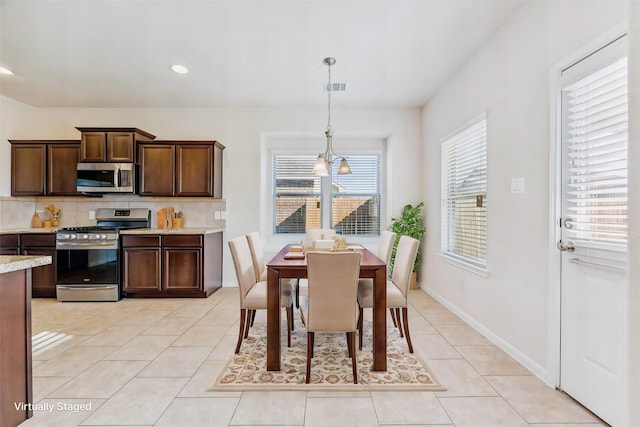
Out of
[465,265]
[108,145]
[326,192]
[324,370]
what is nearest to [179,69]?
[108,145]

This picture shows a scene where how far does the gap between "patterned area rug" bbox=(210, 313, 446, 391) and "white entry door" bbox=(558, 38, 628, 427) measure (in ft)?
2.76

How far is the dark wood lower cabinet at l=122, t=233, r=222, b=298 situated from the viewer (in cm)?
404

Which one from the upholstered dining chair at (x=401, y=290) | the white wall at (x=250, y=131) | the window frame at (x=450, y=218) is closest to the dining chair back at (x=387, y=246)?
the upholstered dining chair at (x=401, y=290)

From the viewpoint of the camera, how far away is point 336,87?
3891 millimetres

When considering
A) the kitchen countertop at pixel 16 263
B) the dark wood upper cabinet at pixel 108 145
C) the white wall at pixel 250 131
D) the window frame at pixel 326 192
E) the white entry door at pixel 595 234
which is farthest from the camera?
the window frame at pixel 326 192

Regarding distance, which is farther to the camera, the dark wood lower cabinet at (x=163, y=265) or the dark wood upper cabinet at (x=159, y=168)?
the dark wood upper cabinet at (x=159, y=168)

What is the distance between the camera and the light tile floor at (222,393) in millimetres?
1741

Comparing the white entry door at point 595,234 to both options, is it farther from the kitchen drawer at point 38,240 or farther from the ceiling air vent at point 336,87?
the kitchen drawer at point 38,240

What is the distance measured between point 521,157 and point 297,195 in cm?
346

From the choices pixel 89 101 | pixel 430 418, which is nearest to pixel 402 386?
pixel 430 418

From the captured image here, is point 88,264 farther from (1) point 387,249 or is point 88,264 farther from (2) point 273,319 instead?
(1) point 387,249

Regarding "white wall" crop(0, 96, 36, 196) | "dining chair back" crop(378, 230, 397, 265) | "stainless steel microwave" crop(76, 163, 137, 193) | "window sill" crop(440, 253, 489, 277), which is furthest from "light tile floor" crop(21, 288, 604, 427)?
"white wall" crop(0, 96, 36, 196)

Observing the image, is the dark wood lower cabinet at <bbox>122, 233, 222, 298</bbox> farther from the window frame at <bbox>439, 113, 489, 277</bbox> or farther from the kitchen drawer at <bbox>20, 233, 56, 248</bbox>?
the window frame at <bbox>439, 113, 489, 277</bbox>

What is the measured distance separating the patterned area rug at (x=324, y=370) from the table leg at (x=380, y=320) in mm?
79
